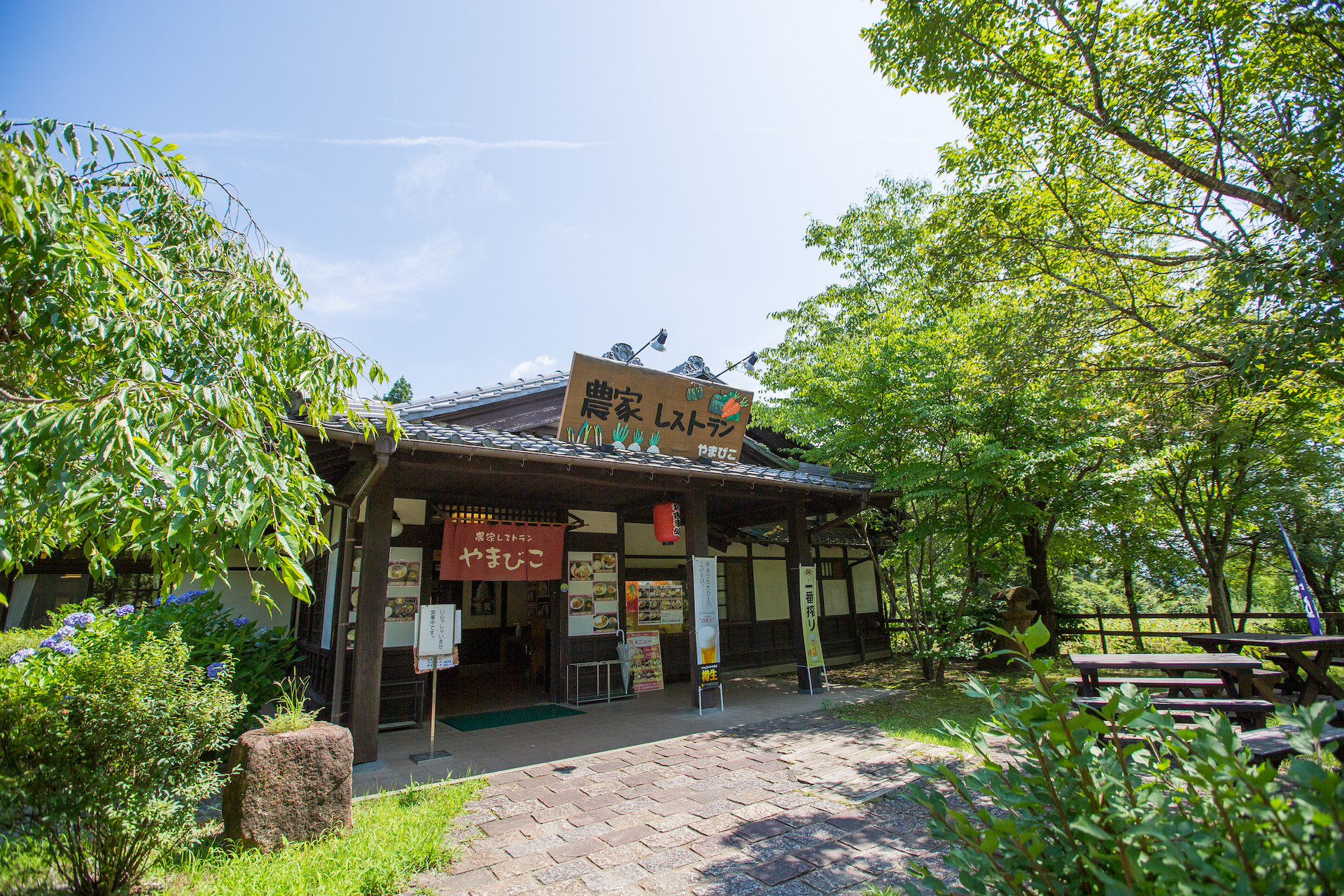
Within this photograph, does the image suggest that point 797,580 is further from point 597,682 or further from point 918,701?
point 597,682

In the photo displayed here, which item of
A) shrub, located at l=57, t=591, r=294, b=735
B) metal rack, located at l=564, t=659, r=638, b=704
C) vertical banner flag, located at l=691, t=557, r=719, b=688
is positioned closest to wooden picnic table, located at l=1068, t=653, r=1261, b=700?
vertical banner flag, located at l=691, t=557, r=719, b=688

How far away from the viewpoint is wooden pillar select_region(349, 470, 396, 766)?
616 centimetres

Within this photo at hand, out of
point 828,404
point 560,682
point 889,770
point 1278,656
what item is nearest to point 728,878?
point 889,770

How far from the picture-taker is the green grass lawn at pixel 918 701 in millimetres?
7230

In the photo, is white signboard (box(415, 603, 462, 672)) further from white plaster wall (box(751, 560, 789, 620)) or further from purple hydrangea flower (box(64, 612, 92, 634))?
white plaster wall (box(751, 560, 789, 620))

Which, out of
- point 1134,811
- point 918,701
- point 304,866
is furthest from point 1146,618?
point 304,866

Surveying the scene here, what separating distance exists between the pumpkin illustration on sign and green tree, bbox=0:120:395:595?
21.3 feet

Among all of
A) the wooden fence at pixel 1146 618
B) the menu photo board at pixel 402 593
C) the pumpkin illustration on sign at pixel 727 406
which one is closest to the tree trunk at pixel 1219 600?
the wooden fence at pixel 1146 618

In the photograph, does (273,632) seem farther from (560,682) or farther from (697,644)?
(697,644)

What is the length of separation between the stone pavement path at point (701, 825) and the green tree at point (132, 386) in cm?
266

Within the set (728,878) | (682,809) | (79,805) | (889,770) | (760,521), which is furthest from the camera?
(760,521)

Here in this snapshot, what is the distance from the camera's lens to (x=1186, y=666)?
6.29 metres

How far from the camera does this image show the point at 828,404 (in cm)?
1005

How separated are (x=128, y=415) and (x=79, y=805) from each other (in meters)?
2.58
